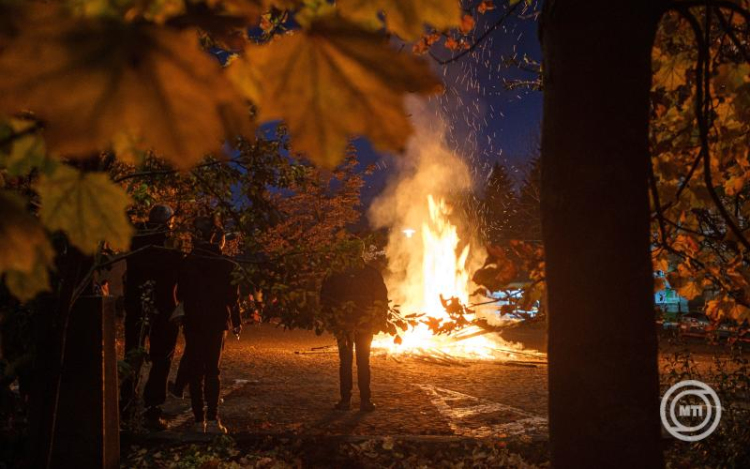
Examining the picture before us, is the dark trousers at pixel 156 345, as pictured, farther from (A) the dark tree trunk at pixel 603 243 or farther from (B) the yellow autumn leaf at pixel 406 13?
(B) the yellow autumn leaf at pixel 406 13

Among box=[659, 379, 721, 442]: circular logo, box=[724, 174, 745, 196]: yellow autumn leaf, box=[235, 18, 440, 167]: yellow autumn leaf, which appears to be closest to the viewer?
box=[235, 18, 440, 167]: yellow autumn leaf

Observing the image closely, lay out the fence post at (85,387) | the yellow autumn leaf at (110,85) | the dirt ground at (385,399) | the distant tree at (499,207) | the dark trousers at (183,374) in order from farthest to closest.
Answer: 1. the distant tree at (499,207)
2. the dirt ground at (385,399)
3. the dark trousers at (183,374)
4. the fence post at (85,387)
5. the yellow autumn leaf at (110,85)

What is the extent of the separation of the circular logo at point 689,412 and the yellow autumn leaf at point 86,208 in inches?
209

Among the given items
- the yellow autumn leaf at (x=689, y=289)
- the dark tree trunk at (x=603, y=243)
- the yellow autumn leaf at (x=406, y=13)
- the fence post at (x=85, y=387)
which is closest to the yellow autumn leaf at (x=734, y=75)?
the dark tree trunk at (x=603, y=243)

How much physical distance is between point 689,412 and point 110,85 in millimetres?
6056

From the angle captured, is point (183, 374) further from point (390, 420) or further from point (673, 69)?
point (673, 69)

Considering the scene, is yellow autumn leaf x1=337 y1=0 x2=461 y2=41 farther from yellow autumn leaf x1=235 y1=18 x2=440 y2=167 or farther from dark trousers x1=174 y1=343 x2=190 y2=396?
dark trousers x1=174 y1=343 x2=190 y2=396

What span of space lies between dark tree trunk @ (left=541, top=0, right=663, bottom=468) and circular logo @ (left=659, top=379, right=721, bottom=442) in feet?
12.0

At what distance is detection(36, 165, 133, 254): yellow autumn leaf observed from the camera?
0.91 m

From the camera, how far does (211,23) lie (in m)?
0.74

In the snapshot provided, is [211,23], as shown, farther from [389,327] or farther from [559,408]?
[389,327]

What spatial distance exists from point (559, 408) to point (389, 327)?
2.26m

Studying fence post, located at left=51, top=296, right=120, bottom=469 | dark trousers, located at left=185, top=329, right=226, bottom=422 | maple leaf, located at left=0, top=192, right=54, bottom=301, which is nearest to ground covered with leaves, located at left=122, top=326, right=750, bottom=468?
dark trousers, located at left=185, top=329, right=226, bottom=422

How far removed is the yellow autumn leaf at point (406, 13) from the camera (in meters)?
0.81
